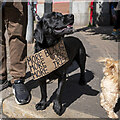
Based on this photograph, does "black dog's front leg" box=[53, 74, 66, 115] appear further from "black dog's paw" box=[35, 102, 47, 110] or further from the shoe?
the shoe

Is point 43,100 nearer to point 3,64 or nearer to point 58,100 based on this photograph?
point 58,100

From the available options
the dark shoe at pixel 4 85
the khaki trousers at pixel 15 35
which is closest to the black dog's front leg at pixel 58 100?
the khaki trousers at pixel 15 35

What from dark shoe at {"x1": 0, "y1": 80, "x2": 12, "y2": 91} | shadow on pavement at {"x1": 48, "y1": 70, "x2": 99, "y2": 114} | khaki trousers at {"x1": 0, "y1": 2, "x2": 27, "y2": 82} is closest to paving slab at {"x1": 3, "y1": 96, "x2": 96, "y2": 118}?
shadow on pavement at {"x1": 48, "y1": 70, "x2": 99, "y2": 114}

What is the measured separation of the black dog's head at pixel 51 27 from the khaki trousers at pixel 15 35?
580mm

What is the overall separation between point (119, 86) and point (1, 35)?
187 cm

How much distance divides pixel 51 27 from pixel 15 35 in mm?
761

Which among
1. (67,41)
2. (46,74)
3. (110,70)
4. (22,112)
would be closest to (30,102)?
(22,112)

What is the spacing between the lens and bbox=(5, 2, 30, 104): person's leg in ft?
8.50

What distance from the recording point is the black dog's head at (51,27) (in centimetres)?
215

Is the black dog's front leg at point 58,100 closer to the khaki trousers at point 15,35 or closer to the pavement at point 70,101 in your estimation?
the pavement at point 70,101

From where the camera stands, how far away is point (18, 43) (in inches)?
107

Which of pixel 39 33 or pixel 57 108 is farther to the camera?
pixel 57 108

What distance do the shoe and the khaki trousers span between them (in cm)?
11

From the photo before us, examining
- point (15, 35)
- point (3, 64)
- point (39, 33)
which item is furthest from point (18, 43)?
point (39, 33)
